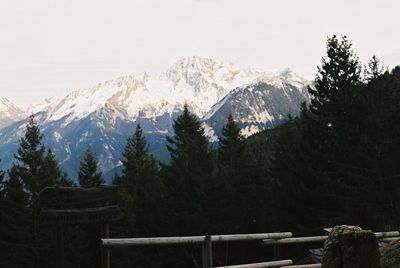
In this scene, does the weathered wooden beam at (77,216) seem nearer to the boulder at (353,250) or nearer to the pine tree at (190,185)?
the boulder at (353,250)

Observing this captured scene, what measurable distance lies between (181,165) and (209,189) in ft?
14.5

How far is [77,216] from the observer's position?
28.4ft

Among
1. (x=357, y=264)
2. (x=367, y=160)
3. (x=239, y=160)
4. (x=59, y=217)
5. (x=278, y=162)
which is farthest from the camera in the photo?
(x=239, y=160)

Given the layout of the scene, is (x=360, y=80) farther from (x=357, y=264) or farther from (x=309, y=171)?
(x=357, y=264)

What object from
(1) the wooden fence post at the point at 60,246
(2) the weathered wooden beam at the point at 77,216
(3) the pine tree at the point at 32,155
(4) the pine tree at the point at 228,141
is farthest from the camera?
(4) the pine tree at the point at 228,141

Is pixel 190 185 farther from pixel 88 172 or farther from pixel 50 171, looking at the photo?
pixel 88 172

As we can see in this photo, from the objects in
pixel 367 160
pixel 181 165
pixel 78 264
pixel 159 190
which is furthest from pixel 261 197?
pixel 78 264

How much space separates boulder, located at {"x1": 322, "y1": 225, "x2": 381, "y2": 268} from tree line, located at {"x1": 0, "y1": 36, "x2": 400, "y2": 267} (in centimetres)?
1411

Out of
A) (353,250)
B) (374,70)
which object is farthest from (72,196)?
(374,70)

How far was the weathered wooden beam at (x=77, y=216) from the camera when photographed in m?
8.38

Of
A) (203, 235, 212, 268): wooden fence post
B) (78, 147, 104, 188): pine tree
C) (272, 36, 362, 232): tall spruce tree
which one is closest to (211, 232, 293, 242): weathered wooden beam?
(203, 235, 212, 268): wooden fence post

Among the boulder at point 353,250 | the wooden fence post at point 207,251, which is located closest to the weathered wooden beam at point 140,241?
the wooden fence post at point 207,251

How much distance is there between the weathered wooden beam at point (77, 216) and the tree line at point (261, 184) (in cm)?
1121

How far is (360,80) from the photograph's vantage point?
103 ft
